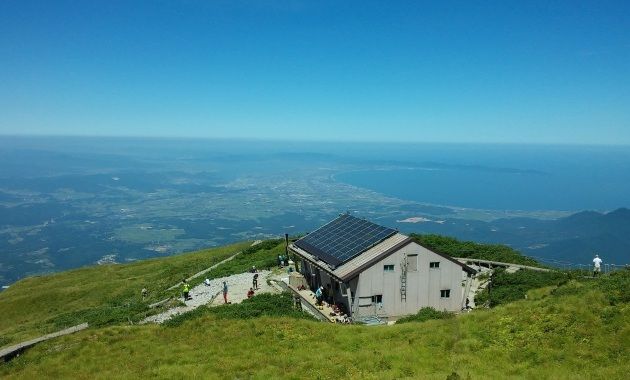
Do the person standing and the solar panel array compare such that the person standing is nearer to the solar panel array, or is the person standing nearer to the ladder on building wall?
the solar panel array

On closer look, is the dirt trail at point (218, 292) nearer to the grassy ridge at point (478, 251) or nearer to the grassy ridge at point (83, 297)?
the grassy ridge at point (83, 297)

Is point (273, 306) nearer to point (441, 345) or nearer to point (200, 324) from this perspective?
point (200, 324)

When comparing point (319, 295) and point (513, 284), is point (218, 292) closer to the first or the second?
point (319, 295)

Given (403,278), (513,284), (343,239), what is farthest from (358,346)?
(513,284)

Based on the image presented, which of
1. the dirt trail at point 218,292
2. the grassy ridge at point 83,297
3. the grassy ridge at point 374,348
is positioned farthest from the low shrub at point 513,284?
the grassy ridge at point 83,297

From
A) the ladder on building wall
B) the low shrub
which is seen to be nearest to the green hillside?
the low shrub

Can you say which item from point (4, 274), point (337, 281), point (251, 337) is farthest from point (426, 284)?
point (4, 274)
